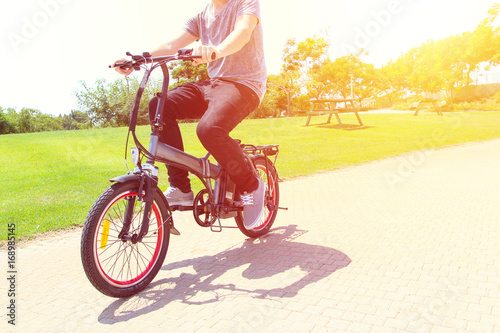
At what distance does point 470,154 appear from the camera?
10.2m

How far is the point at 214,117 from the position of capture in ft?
10.7

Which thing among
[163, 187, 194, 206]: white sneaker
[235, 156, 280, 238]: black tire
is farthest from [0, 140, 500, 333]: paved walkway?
[163, 187, 194, 206]: white sneaker

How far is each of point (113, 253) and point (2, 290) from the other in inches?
30.9

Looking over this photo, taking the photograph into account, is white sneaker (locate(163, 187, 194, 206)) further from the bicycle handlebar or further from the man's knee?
the bicycle handlebar

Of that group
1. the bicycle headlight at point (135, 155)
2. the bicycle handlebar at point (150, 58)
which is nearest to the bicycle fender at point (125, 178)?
the bicycle headlight at point (135, 155)

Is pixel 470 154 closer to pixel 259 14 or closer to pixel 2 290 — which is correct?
pixel 259 14

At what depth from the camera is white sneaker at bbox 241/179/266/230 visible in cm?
373

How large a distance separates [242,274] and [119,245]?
882 mm

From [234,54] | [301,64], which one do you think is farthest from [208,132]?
[301,64]

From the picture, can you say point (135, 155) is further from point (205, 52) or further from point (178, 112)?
point (205, 52)

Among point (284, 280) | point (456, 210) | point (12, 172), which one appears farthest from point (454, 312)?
point (12, 172)

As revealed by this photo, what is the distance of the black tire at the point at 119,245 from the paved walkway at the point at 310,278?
0.12m

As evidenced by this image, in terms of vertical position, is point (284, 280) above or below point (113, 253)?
below

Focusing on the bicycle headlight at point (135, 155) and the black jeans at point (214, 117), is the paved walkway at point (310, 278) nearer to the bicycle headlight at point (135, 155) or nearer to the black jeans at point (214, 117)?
the black jeans at point (214, 117)
